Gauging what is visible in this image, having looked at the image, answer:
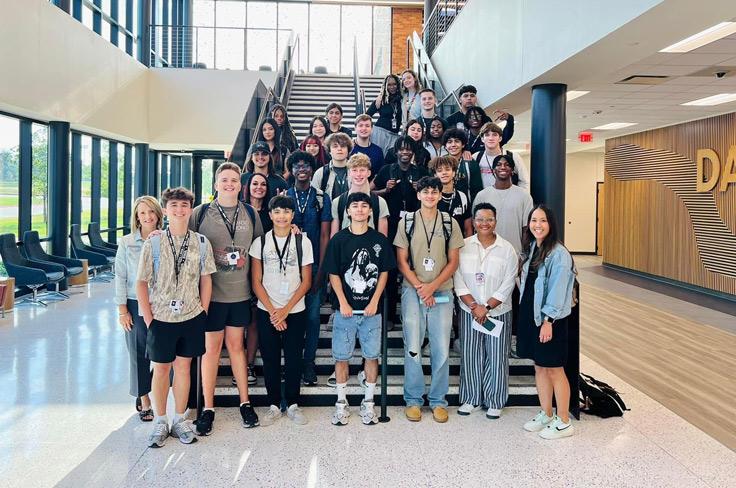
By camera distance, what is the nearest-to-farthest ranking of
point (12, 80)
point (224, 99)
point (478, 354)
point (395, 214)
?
point (478, 354) < point (395, 214) < point (12, 80) < point (224, 99)

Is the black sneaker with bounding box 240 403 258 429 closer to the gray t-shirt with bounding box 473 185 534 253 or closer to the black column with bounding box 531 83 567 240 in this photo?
the gray t-shirt with bounding box 473 185 534 253

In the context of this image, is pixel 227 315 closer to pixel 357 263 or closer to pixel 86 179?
pixel 357 263

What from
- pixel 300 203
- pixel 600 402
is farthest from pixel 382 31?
pixel 600 402

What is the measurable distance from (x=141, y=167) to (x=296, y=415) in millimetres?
11820

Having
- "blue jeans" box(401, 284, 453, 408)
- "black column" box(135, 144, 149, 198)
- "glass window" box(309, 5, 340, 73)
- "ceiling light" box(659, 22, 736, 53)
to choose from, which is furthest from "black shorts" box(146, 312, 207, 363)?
"glass window" box(309, 5, 340, 73)

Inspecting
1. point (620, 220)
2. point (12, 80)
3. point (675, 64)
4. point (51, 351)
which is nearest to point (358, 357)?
point (51, 351)

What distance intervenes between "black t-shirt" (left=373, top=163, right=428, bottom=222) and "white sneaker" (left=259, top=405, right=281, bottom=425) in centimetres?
179

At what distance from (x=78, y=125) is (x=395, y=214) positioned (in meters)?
8.31

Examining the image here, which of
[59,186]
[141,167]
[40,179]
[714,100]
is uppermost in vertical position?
[714,100]

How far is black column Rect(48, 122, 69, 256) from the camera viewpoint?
959 cm

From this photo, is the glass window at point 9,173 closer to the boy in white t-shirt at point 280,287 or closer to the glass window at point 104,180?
the glass window at point 104,180

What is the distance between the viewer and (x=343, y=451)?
3551 millimetres

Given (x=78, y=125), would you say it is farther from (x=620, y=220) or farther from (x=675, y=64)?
(x=620, y=220)

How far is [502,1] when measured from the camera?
7934 mm
